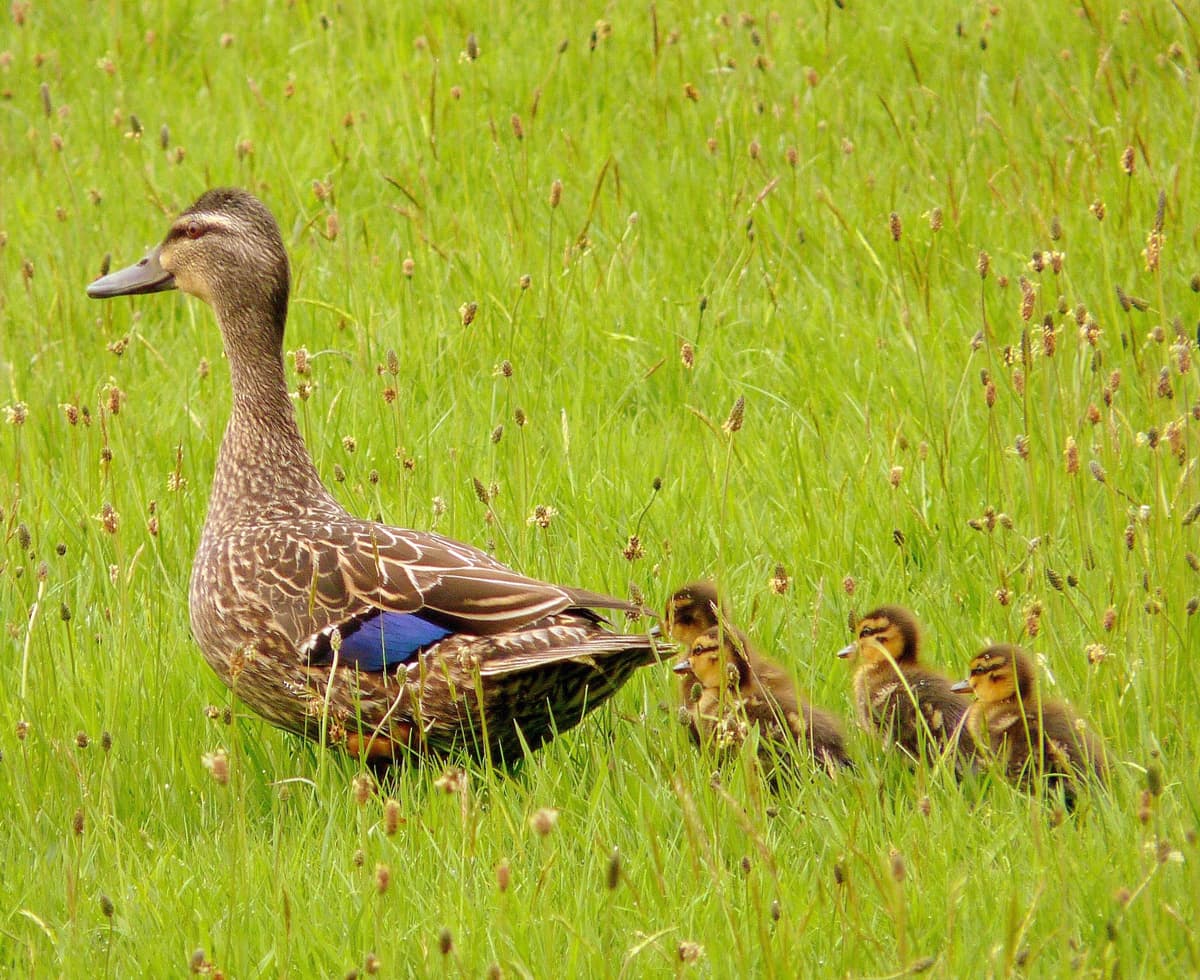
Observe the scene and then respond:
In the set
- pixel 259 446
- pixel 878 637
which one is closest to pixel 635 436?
pixel 259 446

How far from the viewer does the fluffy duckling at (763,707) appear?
4220mm

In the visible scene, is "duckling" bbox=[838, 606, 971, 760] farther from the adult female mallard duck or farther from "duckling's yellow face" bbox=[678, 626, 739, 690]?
the adult female mallard duck

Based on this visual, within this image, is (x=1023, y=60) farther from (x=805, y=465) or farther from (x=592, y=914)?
(x=592, y=914)

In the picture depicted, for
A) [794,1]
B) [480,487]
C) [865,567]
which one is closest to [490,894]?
[480,487]

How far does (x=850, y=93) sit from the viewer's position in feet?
27.3

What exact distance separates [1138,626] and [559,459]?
2250mm

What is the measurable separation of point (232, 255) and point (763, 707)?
7.70 feet

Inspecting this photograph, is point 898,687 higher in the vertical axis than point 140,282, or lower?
lower

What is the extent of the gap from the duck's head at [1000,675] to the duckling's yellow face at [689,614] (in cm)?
84

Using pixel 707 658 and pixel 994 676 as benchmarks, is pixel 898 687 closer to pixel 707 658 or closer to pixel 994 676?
pixel 994 676

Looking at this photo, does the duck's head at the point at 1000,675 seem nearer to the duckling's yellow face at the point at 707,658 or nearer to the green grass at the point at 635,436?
the green grass at the point at 635,436

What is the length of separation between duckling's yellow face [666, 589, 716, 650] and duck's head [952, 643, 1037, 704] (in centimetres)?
84

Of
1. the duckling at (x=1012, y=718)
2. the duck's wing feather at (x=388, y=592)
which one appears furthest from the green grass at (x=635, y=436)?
the duck's wing feather at (x=388, y=592)

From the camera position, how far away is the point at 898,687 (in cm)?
444
